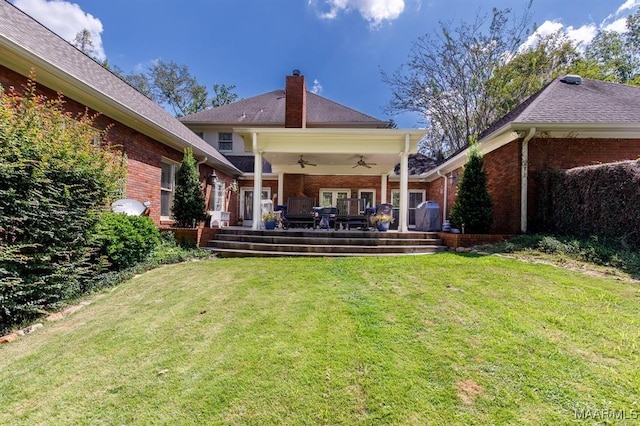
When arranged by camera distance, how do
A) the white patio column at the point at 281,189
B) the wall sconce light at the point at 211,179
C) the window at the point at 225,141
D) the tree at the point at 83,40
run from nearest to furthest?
1. the wall sconce light at the point at 211,179
2. the white patio column at the point at 281,189
3. the window at the point at 225,141
4. the tree at the point at 83,40

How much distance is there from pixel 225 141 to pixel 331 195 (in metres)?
6.72

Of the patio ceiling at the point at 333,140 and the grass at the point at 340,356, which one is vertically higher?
the patio ceiling at the point at 333,140

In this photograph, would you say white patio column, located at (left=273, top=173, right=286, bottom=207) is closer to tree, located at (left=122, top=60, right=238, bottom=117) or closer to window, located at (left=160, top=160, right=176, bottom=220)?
window, located at (left=160, top=160, right=176, bottom=220)

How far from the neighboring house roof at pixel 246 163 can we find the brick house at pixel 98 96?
13.5 feet

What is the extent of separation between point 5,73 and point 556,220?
37.9 feet

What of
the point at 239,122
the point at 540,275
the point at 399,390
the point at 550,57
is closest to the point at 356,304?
the point at 399,390

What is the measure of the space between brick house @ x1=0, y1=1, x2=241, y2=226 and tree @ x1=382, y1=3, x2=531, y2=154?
47.2ft

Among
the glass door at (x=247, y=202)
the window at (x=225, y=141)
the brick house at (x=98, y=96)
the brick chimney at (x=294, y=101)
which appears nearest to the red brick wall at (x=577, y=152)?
the brick chimney at (x=294, y=101)

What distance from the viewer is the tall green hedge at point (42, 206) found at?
10.9 ft

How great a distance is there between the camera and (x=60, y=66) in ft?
17.9

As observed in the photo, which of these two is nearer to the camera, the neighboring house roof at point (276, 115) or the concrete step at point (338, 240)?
the concrete step at point (338, 240)

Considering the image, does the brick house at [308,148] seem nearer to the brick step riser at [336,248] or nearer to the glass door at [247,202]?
the glass door at [247,202]

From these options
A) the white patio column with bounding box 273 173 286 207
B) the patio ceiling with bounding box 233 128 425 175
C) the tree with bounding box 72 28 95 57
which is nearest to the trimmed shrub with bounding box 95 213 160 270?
the patio ceiling with bounding box 233 128 425 175

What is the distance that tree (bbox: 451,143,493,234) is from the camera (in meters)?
7.34
